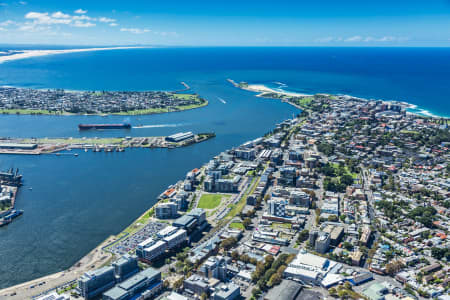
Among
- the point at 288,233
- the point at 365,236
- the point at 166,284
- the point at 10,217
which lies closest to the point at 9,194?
the point at 10,217

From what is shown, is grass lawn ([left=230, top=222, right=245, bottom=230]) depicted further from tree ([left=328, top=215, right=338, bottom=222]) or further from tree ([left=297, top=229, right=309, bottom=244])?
tree ([left=328, top=215, right=338, bottom=222])

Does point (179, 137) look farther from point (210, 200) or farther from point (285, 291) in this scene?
point (285, 291)

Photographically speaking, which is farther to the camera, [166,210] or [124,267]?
[166,210]

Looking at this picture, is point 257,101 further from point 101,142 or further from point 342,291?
point 342,291

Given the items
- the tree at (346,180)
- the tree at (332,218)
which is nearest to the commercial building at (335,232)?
the tree at (332,218)

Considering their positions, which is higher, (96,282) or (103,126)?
(103,126)

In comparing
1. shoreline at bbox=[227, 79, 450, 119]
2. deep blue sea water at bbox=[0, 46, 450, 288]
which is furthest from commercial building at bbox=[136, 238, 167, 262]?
shoreline at bbox=[227, 79, 450, 119]

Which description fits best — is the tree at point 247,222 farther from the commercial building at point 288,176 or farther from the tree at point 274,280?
the commercial building at point 288,176
